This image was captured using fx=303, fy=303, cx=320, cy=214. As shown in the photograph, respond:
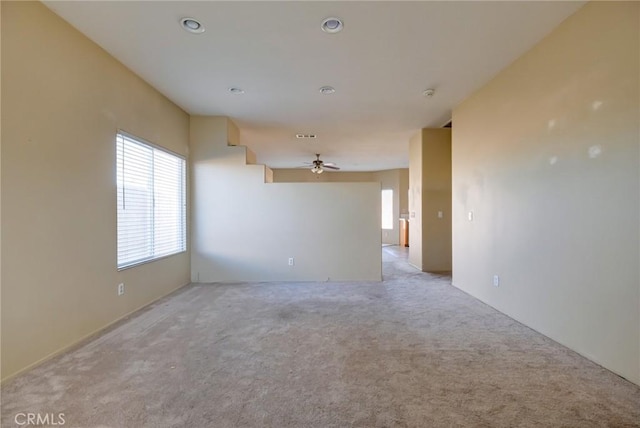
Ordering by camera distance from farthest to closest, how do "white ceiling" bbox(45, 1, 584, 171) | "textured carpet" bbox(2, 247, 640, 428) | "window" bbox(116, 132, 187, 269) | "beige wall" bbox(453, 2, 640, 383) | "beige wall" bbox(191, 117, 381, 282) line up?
"beige wall" bbox(191, 117, 381, 282), "window" bbox(116, 132, 187, 269), "white ceiling" bbox(45, 1, 584, 171), "beige wall" bbox(453, 2, 640, 383), "textured carpet" bbox(2, 247, 640, 428)

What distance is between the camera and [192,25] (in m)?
2.57

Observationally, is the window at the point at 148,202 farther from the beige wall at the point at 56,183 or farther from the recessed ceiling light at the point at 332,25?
the recessed ceiling light at the point at 332,25

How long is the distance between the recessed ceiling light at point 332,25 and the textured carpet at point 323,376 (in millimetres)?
2779

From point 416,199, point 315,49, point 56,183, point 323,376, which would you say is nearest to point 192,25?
point 315,49

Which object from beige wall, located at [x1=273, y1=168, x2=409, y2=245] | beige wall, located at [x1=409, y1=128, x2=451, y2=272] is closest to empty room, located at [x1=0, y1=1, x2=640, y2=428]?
beige wall, located at [x1=409, y1=128, x2=451, y2=272]

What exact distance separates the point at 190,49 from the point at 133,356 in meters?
2.83

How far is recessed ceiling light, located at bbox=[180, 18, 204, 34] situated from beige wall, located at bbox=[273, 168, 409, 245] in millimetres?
8751

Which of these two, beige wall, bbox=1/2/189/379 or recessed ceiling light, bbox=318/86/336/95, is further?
recessed ceiling light, bbox=318/86/336/95

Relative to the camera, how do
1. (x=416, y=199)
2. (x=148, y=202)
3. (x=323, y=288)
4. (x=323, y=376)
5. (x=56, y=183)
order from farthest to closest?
(x=416, y=199)
(x=323, y=288)
(x=148, y=202)
(x=56, y=183)
(x=323, y=376)

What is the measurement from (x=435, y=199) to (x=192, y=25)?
5.02 meters

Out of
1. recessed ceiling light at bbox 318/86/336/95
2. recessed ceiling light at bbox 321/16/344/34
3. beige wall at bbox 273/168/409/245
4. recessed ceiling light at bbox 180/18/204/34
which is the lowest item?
beige wall at bbox 273/168/409/245

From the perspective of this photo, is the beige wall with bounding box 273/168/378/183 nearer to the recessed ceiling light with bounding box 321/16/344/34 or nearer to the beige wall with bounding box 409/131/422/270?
the beige wall with bounding box 409/131/422/270

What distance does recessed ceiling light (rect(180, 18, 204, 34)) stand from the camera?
8.25ft

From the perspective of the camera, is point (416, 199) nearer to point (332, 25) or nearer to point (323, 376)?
point (332, 25)
